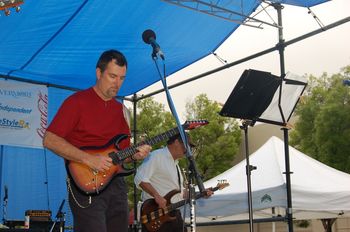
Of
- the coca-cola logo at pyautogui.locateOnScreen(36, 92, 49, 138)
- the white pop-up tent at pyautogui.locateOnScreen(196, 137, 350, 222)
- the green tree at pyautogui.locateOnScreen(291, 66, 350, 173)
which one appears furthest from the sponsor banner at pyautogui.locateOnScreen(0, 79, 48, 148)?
the green tree at pyautogui.locateOnScreen(291, 66, 350, 173)

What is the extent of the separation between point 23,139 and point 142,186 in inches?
132

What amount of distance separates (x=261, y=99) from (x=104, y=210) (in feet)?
7.11

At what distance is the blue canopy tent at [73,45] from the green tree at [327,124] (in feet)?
34.4

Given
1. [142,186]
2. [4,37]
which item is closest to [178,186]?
[142,186]

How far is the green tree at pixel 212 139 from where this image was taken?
75.6 ft

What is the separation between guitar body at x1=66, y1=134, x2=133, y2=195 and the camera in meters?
3.13

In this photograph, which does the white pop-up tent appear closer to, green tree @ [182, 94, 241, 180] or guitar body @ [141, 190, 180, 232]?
guitar body @ [141, 190, 180, 232]

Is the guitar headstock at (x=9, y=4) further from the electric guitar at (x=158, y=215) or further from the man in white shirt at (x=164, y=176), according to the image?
the electric guitar at (x=158, y=215)

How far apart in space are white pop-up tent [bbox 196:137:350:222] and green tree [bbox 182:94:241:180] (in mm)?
13683

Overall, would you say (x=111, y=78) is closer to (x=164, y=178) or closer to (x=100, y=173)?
(x=100, y=173)

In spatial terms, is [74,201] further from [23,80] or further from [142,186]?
[23,80]

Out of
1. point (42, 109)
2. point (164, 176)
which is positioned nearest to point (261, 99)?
point (164, 176)

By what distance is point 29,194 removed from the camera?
26.7 ft

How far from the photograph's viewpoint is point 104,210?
311 centimetres
